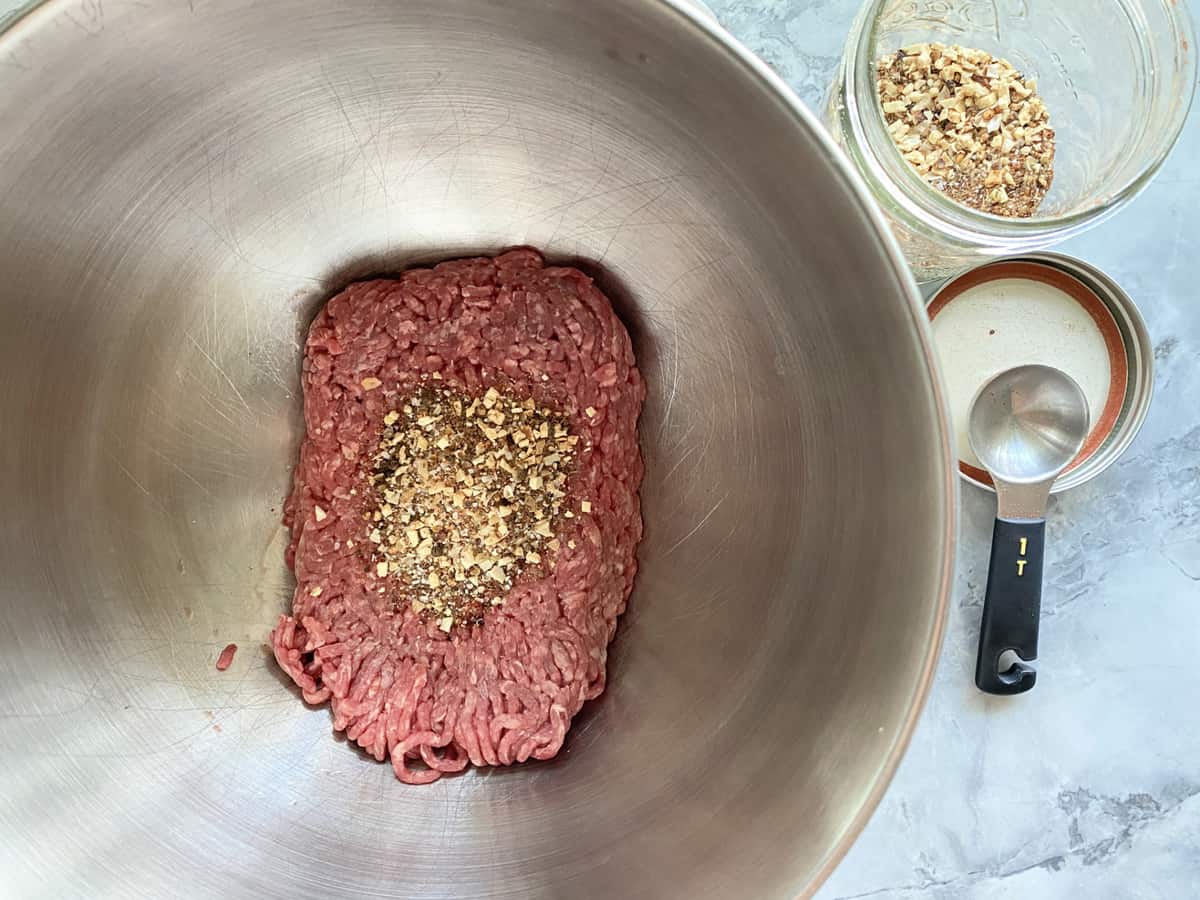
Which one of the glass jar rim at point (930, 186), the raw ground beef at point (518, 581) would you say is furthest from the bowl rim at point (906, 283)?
the raw ground beef at point (518, 581)

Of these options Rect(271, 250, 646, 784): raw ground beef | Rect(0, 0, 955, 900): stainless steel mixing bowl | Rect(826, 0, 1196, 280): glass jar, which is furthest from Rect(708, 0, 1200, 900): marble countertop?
Rect(271, 250, 646, 784): raw ground beef

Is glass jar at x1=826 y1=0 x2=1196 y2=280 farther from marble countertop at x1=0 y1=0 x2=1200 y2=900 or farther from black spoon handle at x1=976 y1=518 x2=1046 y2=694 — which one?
black spoon handle at x1=976 y1=518 x2=1046 y2=694

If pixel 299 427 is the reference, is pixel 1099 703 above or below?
below

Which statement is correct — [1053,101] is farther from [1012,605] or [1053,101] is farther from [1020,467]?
[1012,605]

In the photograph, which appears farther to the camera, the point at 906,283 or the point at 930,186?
the point at 930,186

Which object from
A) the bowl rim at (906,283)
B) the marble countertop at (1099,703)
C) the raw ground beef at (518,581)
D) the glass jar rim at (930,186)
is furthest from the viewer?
the marble countertop at (1099,703)

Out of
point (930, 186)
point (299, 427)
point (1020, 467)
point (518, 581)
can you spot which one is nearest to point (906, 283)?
point (930, 186)

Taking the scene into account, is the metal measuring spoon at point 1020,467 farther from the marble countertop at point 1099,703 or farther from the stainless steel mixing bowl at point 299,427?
the stainless steel mixing bowl at point 299,427
